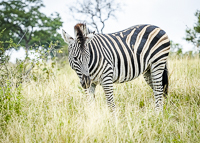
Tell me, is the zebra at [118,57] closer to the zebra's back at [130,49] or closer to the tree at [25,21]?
the zebra's back at [130,49]

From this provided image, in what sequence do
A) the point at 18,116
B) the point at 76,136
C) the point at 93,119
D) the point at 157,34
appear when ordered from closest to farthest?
the point at 76,136, the point at 93,119, the point at 18,116, the point at 157,34

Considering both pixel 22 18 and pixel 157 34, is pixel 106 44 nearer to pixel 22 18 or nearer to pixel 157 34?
pixel 157 34

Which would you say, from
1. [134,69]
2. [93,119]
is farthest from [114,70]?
[93,119]

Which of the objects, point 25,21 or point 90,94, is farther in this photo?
point 25,21

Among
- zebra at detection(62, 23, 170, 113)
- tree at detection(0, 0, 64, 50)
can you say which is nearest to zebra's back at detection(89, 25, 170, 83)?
zebra at detection(62, 23, 170, 113)

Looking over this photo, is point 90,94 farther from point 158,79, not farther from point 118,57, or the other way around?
point 158,79

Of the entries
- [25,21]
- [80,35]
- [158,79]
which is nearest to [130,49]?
[158,79]

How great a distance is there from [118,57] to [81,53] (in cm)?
100

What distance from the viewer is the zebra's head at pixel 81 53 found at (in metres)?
3.49

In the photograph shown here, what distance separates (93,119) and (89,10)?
28081mm

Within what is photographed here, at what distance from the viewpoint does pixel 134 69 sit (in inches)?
170

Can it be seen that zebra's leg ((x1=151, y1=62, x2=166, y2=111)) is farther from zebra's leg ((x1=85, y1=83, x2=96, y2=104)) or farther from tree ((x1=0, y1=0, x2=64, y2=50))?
tree ((x1=0, y1=0, x2=64, y2=50))

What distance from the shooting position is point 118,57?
421 cm

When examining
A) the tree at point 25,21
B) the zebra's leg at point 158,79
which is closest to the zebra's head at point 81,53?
the zebra's leg at point 158,79
